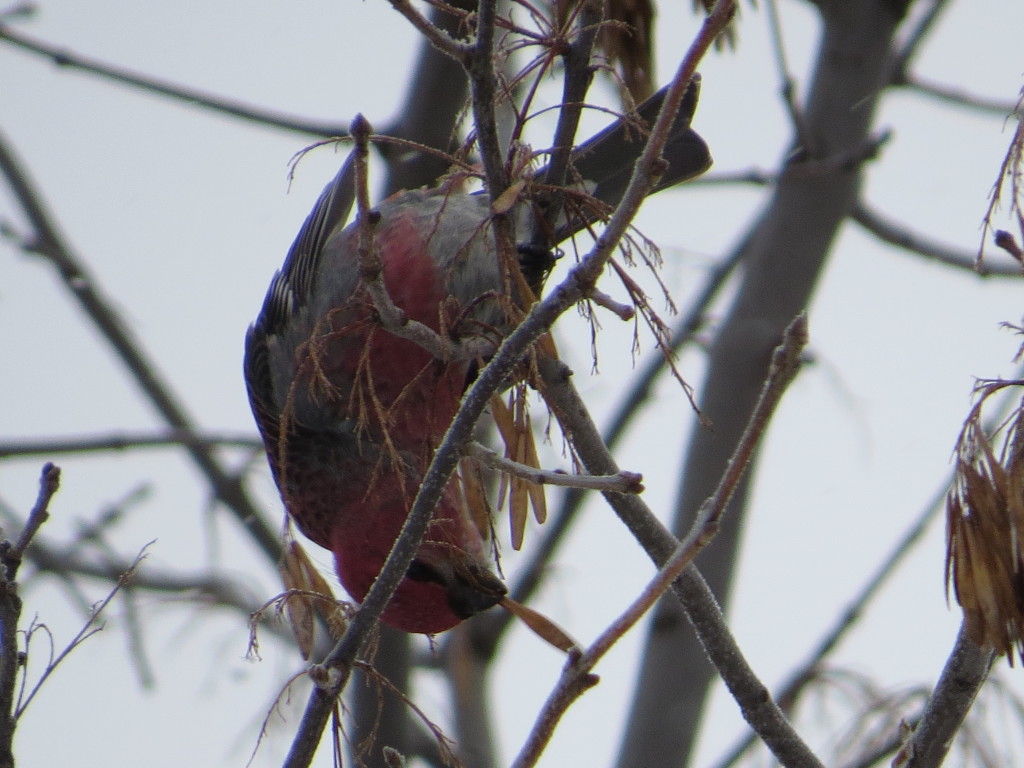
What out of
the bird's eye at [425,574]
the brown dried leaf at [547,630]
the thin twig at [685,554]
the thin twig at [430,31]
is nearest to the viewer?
the thin twig at [685,554]

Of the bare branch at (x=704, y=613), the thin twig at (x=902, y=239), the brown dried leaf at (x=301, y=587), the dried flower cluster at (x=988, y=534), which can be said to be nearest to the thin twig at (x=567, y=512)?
the thin twig at (x=902, y=239)

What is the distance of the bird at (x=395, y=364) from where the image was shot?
1861 mm

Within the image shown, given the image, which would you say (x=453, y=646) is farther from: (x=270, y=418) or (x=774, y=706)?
(x=774, y=706)

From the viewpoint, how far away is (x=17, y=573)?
5.03ft

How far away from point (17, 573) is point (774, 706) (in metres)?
1.10

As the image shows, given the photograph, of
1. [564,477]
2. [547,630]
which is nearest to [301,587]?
[547,630]

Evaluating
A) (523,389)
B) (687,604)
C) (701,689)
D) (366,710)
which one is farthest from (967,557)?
(366,710)

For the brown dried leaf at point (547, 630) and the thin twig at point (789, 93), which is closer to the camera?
the brown dried leaf at point (547, 630)

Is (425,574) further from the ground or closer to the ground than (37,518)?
further from the ground

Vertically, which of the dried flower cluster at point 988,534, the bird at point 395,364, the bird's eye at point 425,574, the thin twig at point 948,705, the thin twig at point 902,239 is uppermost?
the thin twig at point 902,239

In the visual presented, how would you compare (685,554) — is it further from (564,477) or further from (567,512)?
(567,512)

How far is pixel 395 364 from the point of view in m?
2.46

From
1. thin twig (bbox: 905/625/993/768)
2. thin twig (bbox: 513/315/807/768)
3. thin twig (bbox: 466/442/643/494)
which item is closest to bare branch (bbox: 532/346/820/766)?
thin twig (bbox: 905/625/993/768)

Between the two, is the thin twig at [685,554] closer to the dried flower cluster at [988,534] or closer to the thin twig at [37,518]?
the dried flower cluster at [988,534]
